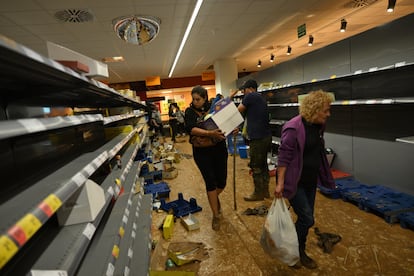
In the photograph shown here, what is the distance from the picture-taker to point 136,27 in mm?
4344

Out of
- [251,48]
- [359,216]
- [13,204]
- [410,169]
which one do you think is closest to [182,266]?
[13,204]

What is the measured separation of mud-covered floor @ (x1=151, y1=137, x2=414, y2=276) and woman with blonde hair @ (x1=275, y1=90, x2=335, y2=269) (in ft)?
1.59

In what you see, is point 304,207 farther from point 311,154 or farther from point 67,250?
point 67,250

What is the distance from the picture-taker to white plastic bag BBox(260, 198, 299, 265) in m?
1.95

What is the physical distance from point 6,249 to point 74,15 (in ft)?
15.3

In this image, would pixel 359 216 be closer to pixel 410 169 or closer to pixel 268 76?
pixel 410 169

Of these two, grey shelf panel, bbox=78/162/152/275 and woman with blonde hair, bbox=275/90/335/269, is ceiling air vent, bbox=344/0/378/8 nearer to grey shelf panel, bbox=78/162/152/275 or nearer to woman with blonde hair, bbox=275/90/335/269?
woman with blonde hair, bbox=275/90/335/269

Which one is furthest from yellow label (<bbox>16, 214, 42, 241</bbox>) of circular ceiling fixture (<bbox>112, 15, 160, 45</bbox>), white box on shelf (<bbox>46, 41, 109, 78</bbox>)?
circular ceiling fixture (<bbox>112, 15, 160, 45</bbox>)

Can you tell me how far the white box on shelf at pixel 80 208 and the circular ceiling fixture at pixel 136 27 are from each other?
147 inches

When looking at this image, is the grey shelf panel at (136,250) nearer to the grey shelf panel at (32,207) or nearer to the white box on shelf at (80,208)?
the white box on shelf at (80,208)

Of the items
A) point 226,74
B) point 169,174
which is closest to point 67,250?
point 169,174

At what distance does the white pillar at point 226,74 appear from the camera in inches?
379

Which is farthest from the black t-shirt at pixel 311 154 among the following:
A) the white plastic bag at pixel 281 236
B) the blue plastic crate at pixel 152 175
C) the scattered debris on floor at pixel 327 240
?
the blue plastic crate at pixel 152 175

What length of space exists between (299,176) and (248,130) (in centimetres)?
172
